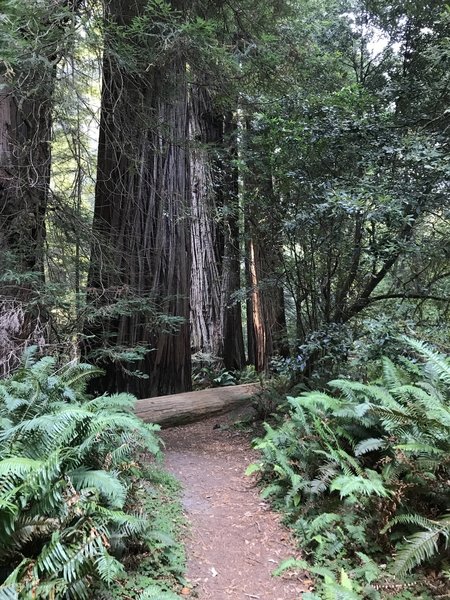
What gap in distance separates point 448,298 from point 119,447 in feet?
15.0

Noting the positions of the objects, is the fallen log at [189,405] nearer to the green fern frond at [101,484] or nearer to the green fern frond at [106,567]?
the green fern frond at [101,484]

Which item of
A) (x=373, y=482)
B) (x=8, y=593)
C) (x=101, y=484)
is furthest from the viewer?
(x=373, y=482)

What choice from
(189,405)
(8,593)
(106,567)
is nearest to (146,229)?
(189,405)

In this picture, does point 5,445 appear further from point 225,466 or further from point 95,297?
point 225,466

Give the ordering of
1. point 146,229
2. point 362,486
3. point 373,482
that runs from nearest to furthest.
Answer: point 362,486
point 373,482
point 146,229

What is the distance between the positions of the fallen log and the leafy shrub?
2908mm

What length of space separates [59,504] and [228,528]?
184 centimetres

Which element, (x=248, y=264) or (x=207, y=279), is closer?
(x=248, y=264)

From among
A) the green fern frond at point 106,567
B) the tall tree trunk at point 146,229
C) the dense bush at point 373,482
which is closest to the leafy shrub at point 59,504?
the green fern frond at point 106,567

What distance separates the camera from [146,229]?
6.99 m

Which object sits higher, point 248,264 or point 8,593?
point 248,264

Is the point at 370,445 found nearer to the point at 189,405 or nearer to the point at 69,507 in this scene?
the point at 69,507

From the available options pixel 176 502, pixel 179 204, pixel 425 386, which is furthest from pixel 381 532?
pixel 179 204

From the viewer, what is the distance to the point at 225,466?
5.24 metres
